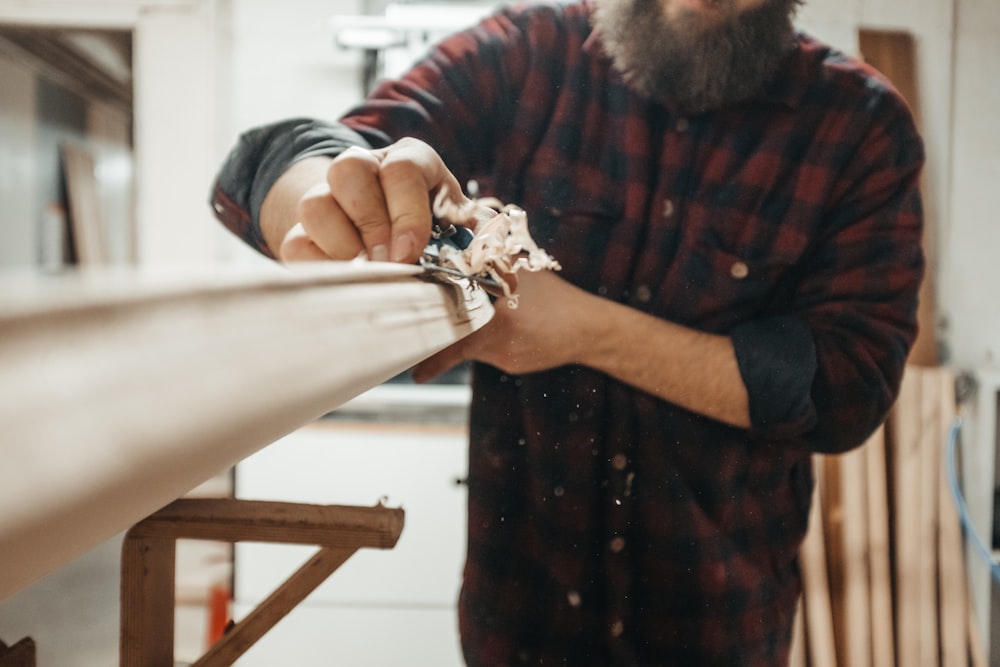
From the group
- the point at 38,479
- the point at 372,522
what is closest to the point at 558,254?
the point at 372,522

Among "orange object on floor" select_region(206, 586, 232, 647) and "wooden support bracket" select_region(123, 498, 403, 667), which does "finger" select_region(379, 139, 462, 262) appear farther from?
"orange object on floor" select_region(206, 586, 232, 647)

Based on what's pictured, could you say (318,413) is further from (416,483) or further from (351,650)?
(416,483)

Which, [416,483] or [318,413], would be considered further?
[416,483]

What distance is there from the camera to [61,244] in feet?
1.66

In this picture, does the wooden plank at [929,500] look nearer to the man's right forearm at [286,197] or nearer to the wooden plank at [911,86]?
the wooden plank at [911,86]

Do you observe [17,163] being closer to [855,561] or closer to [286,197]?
[286,197]

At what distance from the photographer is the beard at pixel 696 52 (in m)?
0.32

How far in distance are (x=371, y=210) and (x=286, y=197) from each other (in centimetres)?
7

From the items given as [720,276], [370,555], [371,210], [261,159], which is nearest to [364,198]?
[371,210]

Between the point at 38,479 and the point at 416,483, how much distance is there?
1.53 feet

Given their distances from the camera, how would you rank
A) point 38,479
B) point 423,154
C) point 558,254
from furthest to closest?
point 558,254, point 423,154, point 38,479

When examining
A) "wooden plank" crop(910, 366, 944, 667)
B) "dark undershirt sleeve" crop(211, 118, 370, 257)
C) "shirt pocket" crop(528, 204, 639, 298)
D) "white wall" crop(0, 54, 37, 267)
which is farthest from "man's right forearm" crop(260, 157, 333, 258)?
"wooden plank" crop(910, 366, 944, 667)

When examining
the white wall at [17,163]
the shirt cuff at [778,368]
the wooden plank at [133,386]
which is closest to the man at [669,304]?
the shirt cuff at [778,368]

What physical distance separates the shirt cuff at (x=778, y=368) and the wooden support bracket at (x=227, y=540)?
0.61 ft
